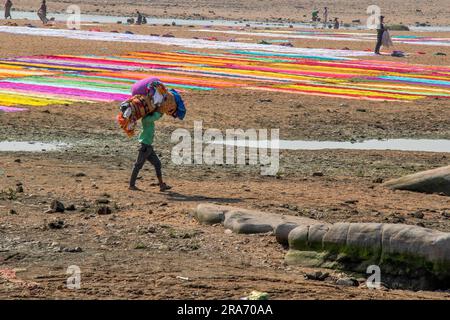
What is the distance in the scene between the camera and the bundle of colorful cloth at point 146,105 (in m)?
14.1

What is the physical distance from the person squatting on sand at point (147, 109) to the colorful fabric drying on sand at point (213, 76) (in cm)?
864

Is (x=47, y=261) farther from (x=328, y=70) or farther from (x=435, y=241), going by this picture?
(x=328, y=70)

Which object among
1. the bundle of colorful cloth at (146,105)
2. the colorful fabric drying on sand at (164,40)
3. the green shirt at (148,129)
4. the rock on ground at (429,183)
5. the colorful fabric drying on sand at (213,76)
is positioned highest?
the bundle of colorful cloth at (146,105)

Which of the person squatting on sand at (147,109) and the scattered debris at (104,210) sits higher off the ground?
the person squatting on sand at (147,109)

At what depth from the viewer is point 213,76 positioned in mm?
30047

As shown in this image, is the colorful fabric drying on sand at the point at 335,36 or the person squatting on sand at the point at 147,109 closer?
the person squatting on sand at the point at 147,109

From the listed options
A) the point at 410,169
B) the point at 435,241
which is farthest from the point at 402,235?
the point at 410,169

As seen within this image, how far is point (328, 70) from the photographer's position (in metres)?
33.0

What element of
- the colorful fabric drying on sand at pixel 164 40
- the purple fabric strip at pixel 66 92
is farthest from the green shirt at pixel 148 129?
the colorful fabric drying on sand at pixel 164 40

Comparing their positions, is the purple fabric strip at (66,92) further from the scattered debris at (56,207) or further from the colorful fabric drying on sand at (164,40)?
the colorful fabric drying on sand at (164,40)

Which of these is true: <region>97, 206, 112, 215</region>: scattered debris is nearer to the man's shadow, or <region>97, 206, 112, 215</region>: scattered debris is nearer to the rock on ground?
the man's shadow

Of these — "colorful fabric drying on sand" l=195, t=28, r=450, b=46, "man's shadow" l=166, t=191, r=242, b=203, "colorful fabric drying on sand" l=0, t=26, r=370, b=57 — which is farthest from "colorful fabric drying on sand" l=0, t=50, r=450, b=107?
"colorful fabric drying on sand" l=195, t=28, r=450, b=46

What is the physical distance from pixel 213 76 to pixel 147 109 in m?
16.0
